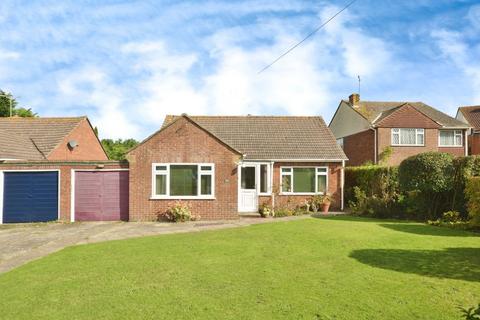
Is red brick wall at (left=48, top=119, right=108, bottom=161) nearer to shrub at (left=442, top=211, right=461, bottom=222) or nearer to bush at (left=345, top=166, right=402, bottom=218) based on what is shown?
bush at (left=345, top=166, right=402, bottom=218)

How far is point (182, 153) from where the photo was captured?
16484mm

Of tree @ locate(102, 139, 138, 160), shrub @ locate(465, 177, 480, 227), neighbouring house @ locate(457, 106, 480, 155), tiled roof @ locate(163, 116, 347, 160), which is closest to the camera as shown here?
shrub @ locate(465, 177, 480, 227)

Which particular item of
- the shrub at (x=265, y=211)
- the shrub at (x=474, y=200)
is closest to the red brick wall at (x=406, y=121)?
the shrub at (x=265, y=211)

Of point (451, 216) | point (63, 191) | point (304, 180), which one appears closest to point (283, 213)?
point (304, 180)

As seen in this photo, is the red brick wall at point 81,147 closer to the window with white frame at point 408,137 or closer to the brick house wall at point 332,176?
the brick house wall at point 332,176

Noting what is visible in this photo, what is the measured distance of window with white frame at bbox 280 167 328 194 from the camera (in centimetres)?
1972

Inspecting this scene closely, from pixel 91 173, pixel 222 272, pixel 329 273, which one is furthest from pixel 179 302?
pixel 91 173

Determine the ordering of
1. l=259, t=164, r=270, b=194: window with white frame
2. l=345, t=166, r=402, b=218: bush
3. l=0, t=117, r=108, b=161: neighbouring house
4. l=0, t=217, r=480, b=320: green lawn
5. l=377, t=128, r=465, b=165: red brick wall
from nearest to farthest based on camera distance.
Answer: l=0, t=217, r=480, b=320: green lawn → l=345, t=166, r=402, b=218: bush → l=259, t=164, r=270, b=194: window with white frame → l=0, t=117, r=108, b=161: neighbouring house → l=377, t=128, r=465, b=165: red brick wall

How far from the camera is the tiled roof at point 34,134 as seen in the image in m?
20.8

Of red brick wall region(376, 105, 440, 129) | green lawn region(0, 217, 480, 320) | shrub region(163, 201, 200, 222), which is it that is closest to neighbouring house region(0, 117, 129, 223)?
shrub region(163, 201, 200, 222)

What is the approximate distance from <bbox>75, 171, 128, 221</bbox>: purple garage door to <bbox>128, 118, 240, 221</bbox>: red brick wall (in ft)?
2.36

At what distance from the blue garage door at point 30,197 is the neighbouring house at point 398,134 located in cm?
2288

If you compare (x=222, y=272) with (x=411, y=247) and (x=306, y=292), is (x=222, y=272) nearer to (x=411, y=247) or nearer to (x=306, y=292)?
(x=306, y=292)

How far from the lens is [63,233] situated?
13352 millimetres
